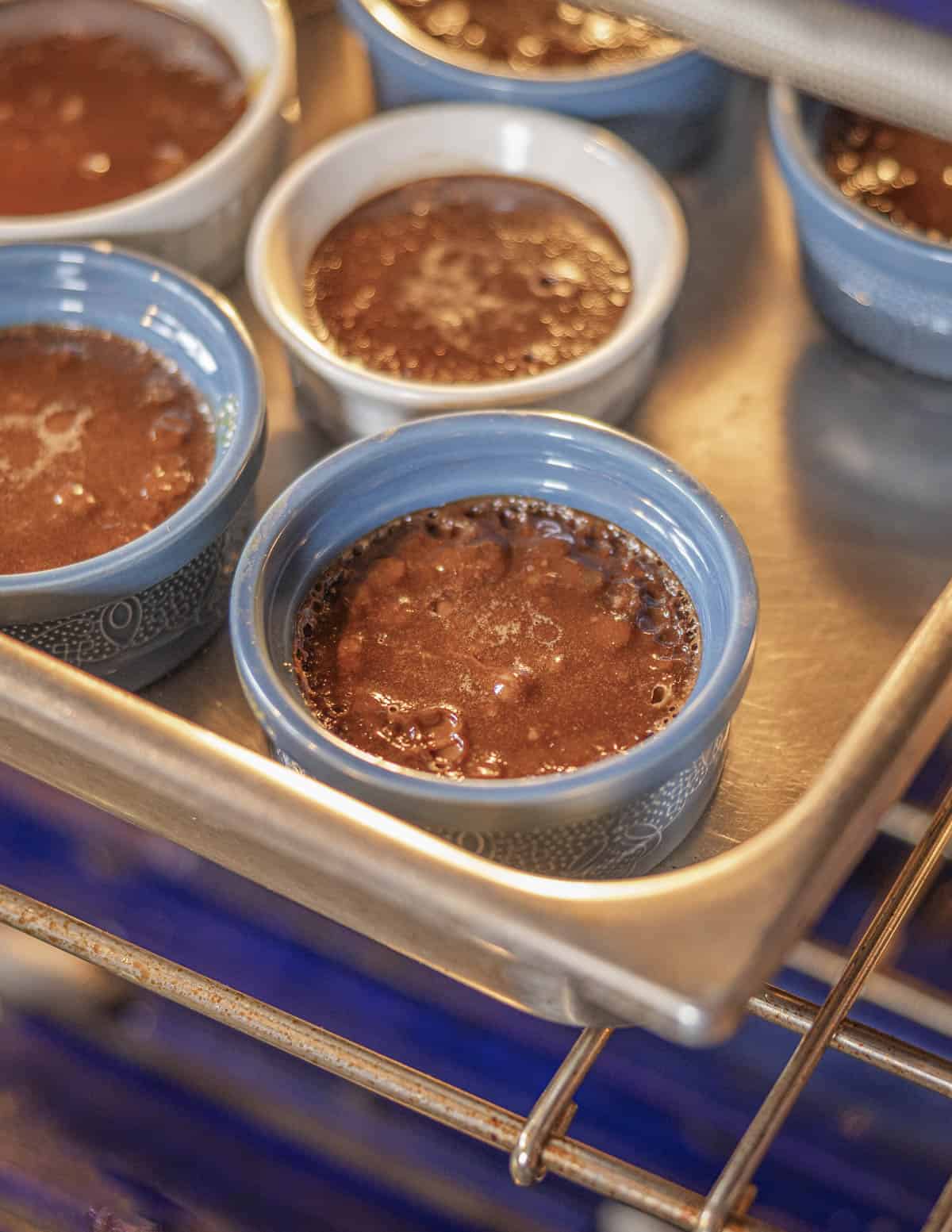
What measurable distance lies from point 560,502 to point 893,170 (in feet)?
1.37

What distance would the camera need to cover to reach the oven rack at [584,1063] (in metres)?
0.72

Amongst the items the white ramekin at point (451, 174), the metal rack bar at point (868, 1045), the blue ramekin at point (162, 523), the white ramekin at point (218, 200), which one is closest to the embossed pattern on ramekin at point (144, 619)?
the blue ramekin at point (162, 523)

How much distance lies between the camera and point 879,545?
99cm

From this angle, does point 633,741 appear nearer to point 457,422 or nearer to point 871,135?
point 457,422

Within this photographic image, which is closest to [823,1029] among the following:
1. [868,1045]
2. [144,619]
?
[868,1045]

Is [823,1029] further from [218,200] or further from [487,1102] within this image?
[218,200]

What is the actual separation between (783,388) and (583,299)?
159mm

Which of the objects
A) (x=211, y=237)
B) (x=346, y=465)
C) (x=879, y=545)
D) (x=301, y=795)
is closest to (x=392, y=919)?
(x=301, y=795)

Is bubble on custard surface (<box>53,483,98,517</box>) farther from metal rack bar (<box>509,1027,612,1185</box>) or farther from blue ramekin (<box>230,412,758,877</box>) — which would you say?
metal rack bar (<box>509,1027,612,1185</box>)

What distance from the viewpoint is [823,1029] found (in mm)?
778

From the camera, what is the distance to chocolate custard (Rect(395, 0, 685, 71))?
50.2 inches

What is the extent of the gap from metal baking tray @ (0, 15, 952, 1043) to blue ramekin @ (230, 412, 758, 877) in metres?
0.04

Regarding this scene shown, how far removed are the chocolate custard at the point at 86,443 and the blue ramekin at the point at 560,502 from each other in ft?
0.40

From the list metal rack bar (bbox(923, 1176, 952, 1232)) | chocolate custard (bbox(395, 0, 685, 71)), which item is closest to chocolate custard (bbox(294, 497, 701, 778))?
metal rack bar (bbox(923, 1176, 952, 1232))
